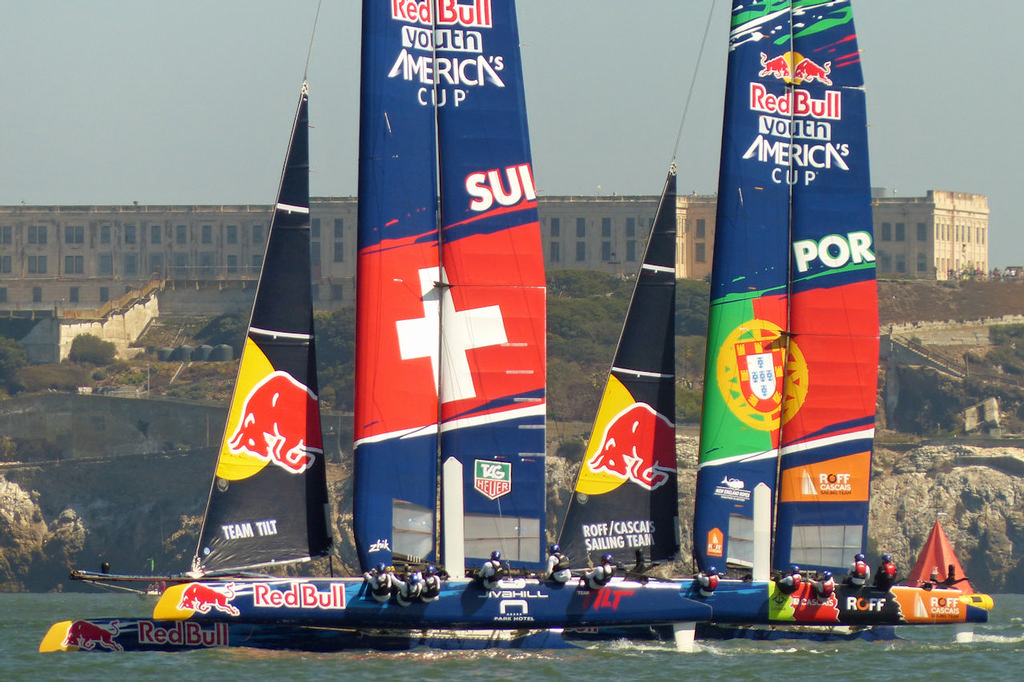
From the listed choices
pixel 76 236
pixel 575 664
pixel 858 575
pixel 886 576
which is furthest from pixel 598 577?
pixel 76 236

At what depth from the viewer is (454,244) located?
2825cm

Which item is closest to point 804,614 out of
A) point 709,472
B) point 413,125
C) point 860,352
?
point 709,472

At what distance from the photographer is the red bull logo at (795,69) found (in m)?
32.1

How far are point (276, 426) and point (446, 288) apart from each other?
3541mm

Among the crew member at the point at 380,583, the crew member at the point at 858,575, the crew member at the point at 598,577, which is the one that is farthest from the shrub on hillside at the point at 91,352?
the crew member at the point at 598,577

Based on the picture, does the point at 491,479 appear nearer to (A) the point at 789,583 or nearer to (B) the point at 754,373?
(A) the point at 789,583

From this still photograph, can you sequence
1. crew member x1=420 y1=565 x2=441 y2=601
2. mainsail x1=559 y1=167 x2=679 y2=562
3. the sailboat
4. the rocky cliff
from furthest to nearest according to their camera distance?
the rocky cliff < mainsail x1=559 y1=167 x2=679 y2=562 < the sailboat < crew member x1=420 y1=565 x2=441 y2=601

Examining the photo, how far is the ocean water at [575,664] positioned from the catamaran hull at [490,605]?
57cm

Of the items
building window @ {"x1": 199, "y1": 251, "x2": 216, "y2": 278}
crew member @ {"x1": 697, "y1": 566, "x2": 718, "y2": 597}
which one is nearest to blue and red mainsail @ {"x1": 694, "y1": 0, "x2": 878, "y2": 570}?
crew member @ {"x1": 697, "y1": 566, "x2": 718, "y2": 597}

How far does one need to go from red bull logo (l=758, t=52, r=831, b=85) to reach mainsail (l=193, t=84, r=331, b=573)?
8.76m

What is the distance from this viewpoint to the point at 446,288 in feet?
92.5

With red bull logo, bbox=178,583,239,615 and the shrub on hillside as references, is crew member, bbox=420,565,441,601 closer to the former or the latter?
red bull logo, bbox=178,583,239,615

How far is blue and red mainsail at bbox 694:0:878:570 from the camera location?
3180 centimetres

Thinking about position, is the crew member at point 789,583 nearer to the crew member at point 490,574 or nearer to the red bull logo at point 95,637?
the crew member at point 490,574
